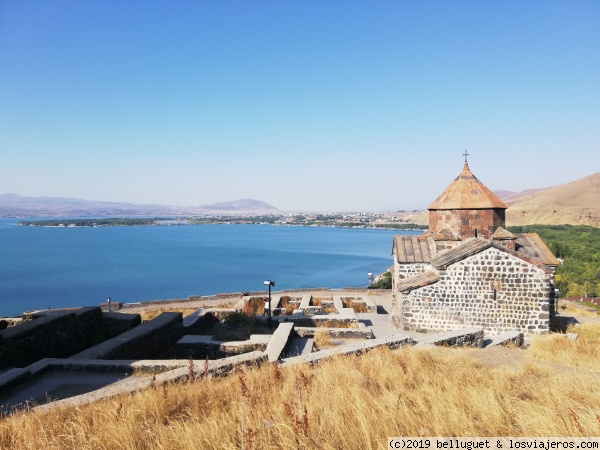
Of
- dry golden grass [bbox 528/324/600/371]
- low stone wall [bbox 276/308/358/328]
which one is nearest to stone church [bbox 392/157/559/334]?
low stone wall [bbox 276/308/358/328]

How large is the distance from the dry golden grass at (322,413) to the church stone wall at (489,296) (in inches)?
293

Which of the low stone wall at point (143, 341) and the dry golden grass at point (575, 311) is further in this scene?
the dry golden grass at point (575, 311)

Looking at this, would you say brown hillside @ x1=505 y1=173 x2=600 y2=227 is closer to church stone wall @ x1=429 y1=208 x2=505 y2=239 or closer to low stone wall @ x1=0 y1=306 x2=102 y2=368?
church stone wall @ x1=429 y1=208 x2=505 y2=239

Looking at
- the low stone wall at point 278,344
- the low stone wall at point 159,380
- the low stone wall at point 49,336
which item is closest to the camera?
the low stone wall at point 159,380

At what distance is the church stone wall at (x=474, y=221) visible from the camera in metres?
13.3

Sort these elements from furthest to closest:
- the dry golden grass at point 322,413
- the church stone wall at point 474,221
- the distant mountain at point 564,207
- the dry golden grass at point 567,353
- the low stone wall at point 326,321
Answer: the distant mountain at point 564,207 → the church stone wall at point 474,221 → the low stone wall at point 326,321 → the dry golden grass at point 567,353 → the dry golden grass at point 322,413

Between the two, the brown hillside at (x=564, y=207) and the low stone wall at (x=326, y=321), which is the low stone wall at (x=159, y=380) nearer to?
the low stone wall at (x=326, y=321)

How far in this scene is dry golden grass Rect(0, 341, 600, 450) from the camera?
9.50 ft

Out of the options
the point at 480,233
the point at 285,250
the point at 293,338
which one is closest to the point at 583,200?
the point at 285,250

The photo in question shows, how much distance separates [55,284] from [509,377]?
58.4m

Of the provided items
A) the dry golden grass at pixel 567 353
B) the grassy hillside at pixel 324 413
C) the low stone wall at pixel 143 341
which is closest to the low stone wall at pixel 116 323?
the low stone wall at pixel 143 341

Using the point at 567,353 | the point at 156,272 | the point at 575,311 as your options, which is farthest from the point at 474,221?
the point at 156,272

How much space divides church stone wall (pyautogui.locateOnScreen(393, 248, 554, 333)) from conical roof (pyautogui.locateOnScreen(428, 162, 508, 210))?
230 cm

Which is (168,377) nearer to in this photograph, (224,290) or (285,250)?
(224,290)
